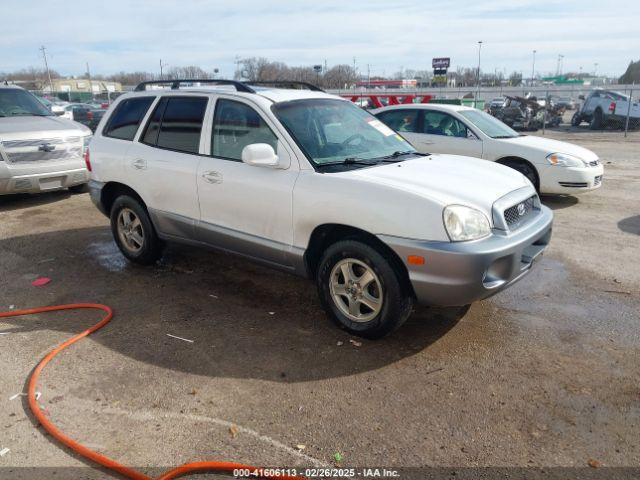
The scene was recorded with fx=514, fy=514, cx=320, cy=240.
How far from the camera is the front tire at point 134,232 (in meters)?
5.35

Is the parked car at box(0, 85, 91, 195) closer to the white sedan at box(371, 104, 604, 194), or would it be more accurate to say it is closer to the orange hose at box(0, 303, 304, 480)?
the orange hose at box(0, 303, 304, 480)

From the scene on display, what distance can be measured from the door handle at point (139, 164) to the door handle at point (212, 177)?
90 centimetres

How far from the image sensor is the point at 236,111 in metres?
4.50

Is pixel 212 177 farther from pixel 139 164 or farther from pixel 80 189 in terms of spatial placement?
pixel 80 189

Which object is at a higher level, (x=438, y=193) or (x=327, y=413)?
(x=438, y=193)

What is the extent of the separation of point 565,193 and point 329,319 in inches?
224

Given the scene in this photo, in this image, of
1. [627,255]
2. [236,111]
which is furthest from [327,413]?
[627,255]

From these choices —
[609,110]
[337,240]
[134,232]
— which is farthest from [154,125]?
[609,110]

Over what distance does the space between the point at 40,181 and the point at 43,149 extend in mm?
512

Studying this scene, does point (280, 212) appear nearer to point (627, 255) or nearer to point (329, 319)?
point (329, 319)

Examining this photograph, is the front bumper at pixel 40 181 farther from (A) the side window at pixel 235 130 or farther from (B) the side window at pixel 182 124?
(A) the side window at pixel 235 130

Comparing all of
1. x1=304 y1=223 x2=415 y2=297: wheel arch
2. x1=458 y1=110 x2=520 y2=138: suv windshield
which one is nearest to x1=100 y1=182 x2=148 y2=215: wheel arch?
x1=304 y1=223 x2=415 y2=297: wheel arch

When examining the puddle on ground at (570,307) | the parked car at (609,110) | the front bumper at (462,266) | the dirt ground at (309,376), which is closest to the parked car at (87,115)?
the dirt ground at (309,376)

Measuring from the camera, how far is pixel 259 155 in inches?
156
